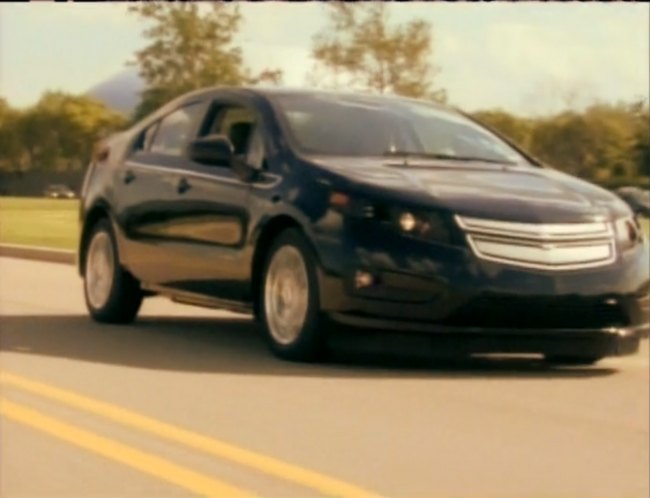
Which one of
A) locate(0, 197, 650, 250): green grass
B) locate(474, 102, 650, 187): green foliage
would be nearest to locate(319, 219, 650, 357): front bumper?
locate(474, 102, 650, 187): green foliage

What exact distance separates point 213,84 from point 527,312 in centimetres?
240

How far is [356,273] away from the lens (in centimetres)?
764

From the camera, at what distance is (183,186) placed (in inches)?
351

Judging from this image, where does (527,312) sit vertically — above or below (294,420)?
above

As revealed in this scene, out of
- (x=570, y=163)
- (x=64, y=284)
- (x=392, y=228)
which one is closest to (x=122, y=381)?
(x=392, y=228)

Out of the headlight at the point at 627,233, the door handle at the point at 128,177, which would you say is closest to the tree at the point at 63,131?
the headlight at the point at 627,233

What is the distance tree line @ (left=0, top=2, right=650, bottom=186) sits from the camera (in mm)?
3594

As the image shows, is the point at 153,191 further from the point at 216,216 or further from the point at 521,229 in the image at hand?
the point at 521,229

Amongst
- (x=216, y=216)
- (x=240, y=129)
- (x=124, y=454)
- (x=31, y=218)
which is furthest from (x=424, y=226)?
(x=31, y=218)

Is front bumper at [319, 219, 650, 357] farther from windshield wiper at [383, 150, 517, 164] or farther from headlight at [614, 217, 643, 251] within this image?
windshield wiper at [383, 150, 517, 164]

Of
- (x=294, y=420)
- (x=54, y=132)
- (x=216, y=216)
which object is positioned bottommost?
(x=294, y=420)

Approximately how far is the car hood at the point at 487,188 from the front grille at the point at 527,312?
37 cm

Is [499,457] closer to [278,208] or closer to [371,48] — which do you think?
[371,48]

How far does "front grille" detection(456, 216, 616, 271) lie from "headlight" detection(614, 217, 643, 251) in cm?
27
